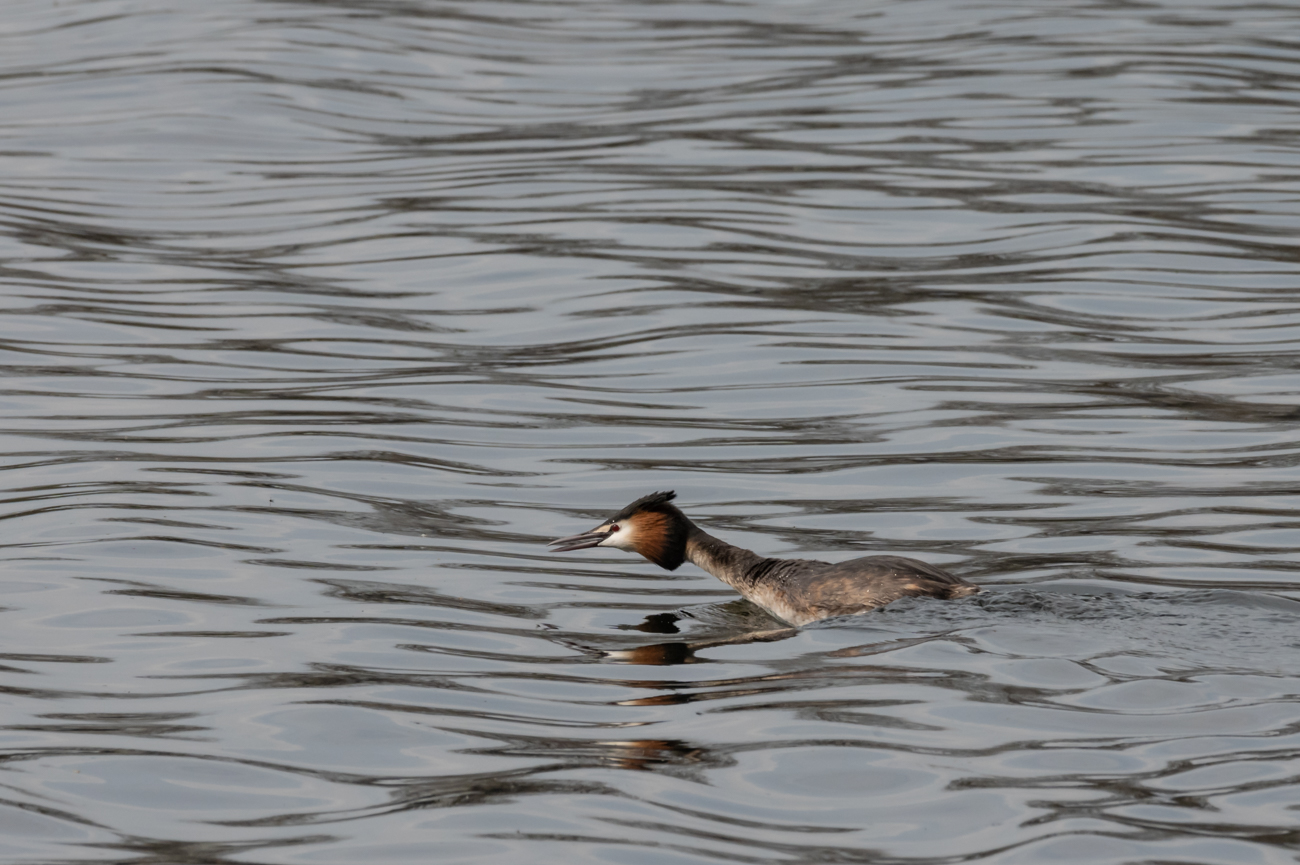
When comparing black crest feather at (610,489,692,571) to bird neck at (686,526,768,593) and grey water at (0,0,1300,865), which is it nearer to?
bird neck at (686,526,768,593)

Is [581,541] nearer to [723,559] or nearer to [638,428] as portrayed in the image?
[723,559]

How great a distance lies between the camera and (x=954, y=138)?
1877 centimetres

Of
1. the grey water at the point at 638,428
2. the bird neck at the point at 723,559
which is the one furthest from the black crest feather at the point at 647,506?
the grey water at the point at 638,428

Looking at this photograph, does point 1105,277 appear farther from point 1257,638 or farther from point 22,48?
point 22,48

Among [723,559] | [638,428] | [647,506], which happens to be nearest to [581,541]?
[647,506]

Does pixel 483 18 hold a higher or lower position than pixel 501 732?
higher

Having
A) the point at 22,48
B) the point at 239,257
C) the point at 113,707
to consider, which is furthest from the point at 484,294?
the point at 22,48

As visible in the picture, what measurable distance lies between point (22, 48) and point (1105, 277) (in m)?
14.4

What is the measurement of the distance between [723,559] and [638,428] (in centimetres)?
294

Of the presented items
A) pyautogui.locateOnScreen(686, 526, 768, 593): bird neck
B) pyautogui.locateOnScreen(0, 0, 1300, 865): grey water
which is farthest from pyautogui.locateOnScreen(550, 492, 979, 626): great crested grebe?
pyautogui.locateOnScreen(0, 0, 1300, 865): grey water

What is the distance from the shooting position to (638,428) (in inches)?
456

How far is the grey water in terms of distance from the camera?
6320mm

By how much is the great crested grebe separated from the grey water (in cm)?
14

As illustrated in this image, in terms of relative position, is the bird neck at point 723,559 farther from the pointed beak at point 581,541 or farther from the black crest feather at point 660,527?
the pointed beak at point 581,541
